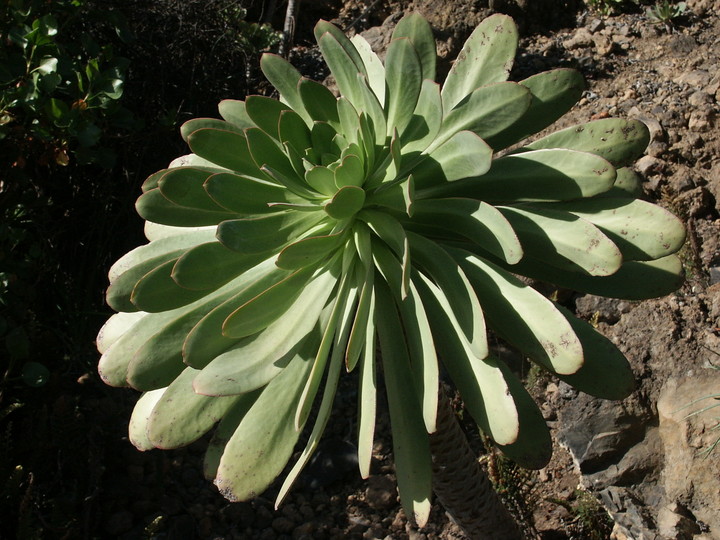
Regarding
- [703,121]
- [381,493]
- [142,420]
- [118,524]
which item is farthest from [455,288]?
[703,121]

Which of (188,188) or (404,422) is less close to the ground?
(188,188)

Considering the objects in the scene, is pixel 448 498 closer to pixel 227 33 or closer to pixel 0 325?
pixel 0 325

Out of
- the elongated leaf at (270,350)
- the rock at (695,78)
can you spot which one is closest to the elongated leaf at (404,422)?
the elongated leaf at (270,350)

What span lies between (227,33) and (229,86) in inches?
10.2

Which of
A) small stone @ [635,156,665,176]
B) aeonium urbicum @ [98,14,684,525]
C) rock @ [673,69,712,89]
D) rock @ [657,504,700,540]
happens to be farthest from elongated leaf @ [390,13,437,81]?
rock @ [673,69,712,89]

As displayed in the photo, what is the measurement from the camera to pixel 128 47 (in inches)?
128

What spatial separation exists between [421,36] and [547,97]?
0.96ft

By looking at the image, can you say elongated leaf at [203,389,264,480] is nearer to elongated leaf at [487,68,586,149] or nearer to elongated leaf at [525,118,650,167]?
elongated leaf at [487,68,586,149]

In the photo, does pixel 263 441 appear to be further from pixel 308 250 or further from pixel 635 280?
pixel 635 280

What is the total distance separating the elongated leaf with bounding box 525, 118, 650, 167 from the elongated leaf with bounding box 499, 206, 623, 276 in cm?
16

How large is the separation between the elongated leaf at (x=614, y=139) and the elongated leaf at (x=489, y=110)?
0.17 metres

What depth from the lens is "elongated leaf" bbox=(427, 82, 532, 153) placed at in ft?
3.90

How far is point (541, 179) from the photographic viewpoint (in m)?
1.26

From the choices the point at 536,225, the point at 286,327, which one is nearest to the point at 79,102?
the point at 286,327
